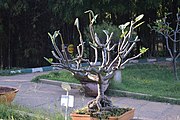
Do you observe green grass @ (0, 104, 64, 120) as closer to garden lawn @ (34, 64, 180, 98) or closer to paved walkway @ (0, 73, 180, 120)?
paved walkway @ (0, 73, 180, 120)

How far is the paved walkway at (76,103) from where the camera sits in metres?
4.66

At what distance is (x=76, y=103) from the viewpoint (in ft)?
17.6

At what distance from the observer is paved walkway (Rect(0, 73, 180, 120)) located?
4.66 metres

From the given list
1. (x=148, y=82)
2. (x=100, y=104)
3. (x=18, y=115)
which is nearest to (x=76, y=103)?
(x=18, y=115)

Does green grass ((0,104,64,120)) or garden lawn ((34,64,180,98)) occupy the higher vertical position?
garden lawn ((34,64,180,98))

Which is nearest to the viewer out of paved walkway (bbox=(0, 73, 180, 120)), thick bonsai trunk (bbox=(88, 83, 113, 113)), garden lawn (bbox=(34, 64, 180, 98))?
thick bonsai trunk (bbox=(88, 83, 113, 113))

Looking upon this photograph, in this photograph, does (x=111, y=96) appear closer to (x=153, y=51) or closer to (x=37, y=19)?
(x=37, y=19)

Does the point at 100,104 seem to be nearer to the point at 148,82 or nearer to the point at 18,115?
the point at 18,115

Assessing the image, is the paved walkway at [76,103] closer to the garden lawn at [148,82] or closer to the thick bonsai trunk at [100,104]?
the garden lawn at [148,82]

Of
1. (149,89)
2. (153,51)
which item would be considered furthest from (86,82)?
(153,51)

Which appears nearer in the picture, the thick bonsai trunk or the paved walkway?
the thick bonsai trunk

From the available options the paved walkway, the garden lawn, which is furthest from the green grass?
the garden lawn

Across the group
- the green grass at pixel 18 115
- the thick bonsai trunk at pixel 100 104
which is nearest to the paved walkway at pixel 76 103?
the green grass at pixel 18 115

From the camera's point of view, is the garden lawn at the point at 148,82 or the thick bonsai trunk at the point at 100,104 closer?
the thick bonsai trunk at the point at 100,104
